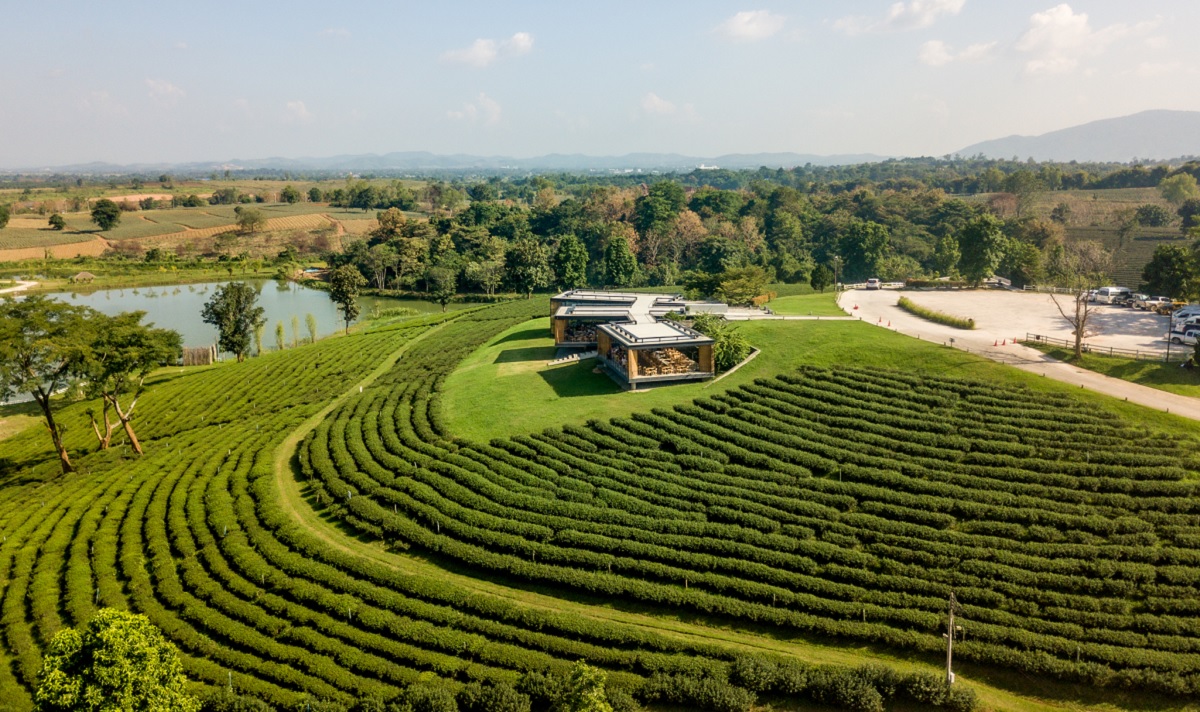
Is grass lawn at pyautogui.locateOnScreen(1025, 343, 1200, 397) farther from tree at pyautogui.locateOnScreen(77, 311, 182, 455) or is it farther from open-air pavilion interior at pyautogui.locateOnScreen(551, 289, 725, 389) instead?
tree at pyautogui.locateOnScreen(77, 311, 182, 455)

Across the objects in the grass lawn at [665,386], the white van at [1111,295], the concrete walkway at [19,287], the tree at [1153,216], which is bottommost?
the grass lawn at [665,386]

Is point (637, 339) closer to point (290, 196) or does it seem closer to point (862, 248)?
point (862, 248)

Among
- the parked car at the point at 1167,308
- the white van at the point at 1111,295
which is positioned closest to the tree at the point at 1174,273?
the white van at the point at 1111,295

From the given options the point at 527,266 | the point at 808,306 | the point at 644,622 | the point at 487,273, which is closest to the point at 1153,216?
the point at 808,306

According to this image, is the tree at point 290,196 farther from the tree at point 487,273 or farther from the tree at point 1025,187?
the tree at point 1025,187

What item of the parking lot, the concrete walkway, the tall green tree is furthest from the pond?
the parking lot
